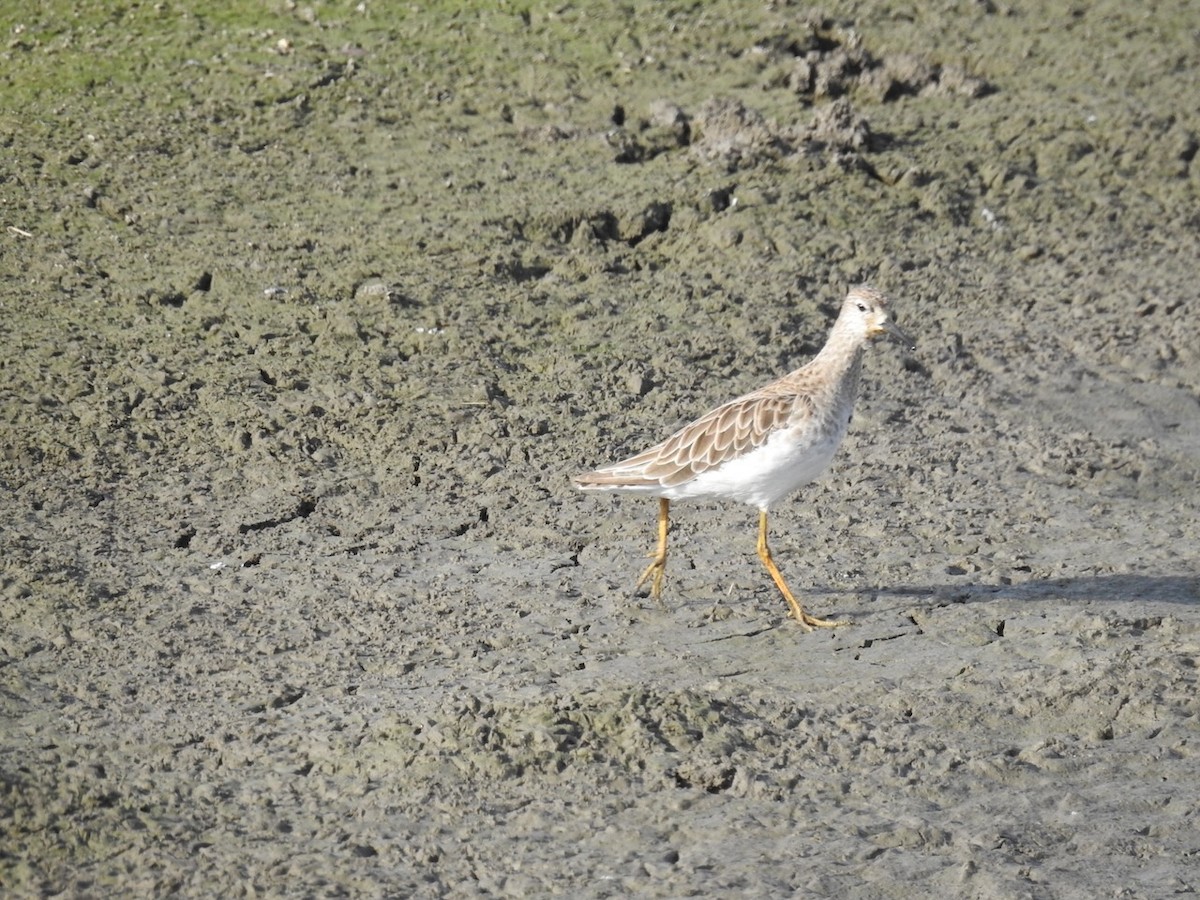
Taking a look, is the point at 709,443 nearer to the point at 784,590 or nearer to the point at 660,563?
the point at 660,563

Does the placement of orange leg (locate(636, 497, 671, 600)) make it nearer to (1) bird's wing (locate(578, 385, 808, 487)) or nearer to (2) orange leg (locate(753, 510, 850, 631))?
(1) bird's wing (locate(578, 385, 808, 487))

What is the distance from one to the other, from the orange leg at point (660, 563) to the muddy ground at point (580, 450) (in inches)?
4.2

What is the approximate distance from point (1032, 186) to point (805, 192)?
5.91ft

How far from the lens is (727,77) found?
1230 centimetres

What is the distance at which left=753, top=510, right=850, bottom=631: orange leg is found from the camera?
7.43 metres

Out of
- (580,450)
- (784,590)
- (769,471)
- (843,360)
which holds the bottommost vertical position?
(784,590)

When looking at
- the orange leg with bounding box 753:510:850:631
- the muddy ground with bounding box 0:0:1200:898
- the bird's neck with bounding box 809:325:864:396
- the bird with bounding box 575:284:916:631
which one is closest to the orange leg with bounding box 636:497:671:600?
the bird with bounding box 575:284:916:631

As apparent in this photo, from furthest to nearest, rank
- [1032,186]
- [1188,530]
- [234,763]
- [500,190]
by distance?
[1032,186] → [500,190] → [1188,530] → [234,763]

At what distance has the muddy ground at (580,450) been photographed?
5965mm

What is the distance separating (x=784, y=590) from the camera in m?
7.48

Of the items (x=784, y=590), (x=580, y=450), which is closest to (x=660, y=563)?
(x=784, y=590)

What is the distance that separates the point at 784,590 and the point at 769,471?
55 cm

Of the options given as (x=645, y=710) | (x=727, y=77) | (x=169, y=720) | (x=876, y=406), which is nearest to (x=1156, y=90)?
(x=727, y=77)

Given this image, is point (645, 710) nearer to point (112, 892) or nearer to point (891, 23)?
point (112, 892)
